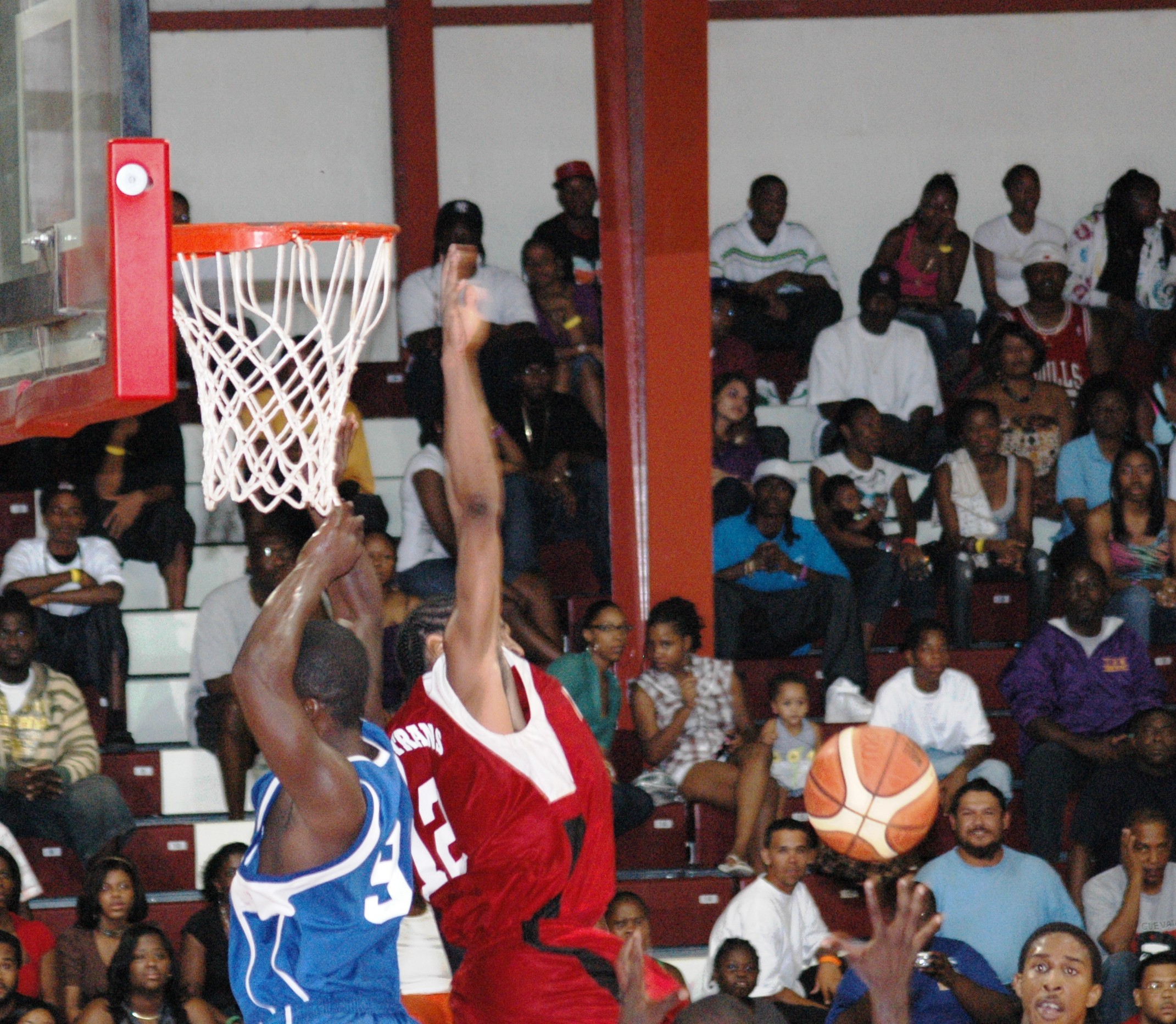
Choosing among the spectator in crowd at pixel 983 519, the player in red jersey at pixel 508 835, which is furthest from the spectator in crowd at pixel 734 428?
the player in red jersey at pixel 508 835

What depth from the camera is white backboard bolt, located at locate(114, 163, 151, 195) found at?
3355 mm

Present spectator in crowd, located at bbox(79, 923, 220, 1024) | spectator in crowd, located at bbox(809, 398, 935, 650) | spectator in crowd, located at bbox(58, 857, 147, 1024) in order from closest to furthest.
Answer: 1. spectator in crowd, located at bbox(79, 923, 220, 1024)
2. spectator in crowd, located at bbox(58, 857, 147, 1024)
3. spectator in crowd, located at bbox(809, 398, 935, 650)

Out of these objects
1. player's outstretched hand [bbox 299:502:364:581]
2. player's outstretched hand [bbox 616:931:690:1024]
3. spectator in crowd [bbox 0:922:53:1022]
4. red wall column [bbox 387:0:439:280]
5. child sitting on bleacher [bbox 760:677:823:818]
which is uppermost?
red wall column [bbox 387:0:439:280]

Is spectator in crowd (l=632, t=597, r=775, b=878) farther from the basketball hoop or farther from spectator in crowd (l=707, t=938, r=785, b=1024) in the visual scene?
the basketball hoop

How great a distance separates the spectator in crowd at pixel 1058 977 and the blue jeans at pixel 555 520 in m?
3.13

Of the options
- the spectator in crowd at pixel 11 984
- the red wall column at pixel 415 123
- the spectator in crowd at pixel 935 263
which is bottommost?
the spectator in crowd at pixel 11 984

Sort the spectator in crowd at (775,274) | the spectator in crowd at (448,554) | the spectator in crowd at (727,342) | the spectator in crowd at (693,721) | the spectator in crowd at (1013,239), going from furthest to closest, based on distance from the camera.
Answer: the spectator in crowd at (1013,239), the spectator in crowd at (775,274), the spectator in crowd at (727,342), the spectator in crowd at (448,554), the spectator in crowd at (693,721)

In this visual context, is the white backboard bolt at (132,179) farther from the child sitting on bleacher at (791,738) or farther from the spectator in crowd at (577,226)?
the spectator in crowd at (577,226)

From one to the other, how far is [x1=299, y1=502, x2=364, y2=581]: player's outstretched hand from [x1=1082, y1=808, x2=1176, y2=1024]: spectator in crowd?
4.27 metres

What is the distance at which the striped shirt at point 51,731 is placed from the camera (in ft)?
23.5

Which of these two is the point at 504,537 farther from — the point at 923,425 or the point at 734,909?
the point at 923,425

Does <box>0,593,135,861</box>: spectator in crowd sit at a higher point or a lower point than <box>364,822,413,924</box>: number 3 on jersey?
lower

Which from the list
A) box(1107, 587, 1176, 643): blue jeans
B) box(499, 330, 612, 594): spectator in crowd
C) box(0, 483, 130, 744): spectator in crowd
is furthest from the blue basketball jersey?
box(1107, 587, 1176, 643): blue jeans

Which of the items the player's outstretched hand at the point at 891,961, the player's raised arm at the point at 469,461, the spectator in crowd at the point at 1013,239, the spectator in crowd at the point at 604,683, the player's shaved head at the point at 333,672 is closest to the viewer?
the player's outstretched hand at the point at 891,961
